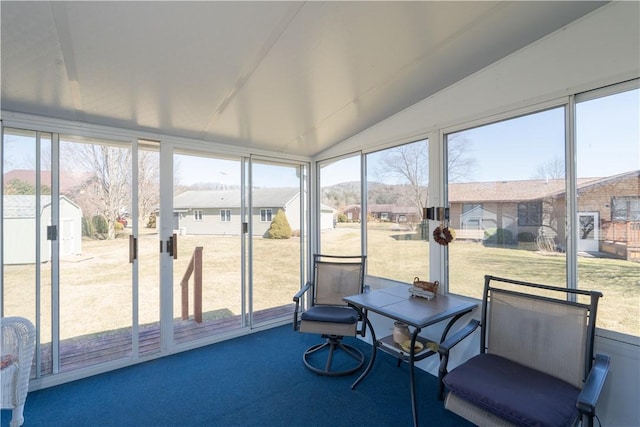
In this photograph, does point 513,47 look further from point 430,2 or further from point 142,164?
point 142,164

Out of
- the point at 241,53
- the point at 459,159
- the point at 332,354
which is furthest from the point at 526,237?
the point at 241,53

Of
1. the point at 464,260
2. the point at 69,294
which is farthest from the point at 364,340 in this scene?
the point at 69,294

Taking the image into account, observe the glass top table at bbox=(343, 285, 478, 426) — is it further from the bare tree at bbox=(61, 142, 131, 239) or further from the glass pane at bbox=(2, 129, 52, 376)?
the glass pane at bbox=(2, 129, 52, 376)

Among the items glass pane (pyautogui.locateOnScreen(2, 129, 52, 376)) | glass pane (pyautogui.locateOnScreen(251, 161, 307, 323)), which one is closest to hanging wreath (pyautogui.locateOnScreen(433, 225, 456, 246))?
glass pane (pyautogui.locateOnScreen(251, 161, 307, 323))

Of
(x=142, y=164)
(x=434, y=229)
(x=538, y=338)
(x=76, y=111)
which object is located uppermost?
(x=76, y=111)

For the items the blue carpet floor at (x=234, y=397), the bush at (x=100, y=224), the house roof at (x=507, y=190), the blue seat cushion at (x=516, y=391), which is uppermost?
the house roof at (x=507, y=190)

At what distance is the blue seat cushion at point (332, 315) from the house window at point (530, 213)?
1.63 meters

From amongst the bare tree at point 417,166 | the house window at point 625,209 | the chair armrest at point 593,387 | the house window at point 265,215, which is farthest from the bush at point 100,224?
the house window at point 625,209

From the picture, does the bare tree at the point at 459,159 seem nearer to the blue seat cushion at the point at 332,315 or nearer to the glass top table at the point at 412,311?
the glass top table at the point at 412,311

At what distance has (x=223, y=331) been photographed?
333 centimetres

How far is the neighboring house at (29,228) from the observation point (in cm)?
226

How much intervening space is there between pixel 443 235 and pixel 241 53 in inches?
84.6

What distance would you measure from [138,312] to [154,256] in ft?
1.89

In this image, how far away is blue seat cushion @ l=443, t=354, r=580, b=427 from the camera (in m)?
1.34
